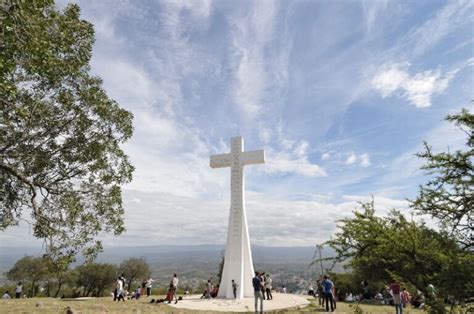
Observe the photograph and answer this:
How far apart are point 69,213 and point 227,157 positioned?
1505 cm

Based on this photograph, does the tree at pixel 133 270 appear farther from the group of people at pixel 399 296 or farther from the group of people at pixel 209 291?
the group of people at pixel 399 296

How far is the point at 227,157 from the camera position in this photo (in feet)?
80.7

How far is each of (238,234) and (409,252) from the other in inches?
680

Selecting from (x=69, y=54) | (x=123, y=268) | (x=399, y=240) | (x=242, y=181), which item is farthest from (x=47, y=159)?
(x=123, y=268)

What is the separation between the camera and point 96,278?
4128cm

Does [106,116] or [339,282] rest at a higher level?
[106,116]

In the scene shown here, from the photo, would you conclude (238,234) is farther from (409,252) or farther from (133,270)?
(133,270)

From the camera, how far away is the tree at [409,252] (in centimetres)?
516

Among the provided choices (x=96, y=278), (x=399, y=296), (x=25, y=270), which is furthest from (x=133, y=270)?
(x=399, y=296)

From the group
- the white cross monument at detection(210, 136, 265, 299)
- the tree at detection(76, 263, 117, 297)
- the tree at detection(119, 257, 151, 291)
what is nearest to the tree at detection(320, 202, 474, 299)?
the white cross monument at detection(210, 136, 265, 299)

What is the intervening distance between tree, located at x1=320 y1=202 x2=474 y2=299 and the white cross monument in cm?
1548

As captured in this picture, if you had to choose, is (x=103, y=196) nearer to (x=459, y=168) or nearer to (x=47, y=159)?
(x=47, y=159)

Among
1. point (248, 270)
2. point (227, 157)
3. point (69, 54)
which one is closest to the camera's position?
point (69, 54)

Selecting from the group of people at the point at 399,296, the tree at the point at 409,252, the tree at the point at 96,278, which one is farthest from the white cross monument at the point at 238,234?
the tree at the point at 96,278
